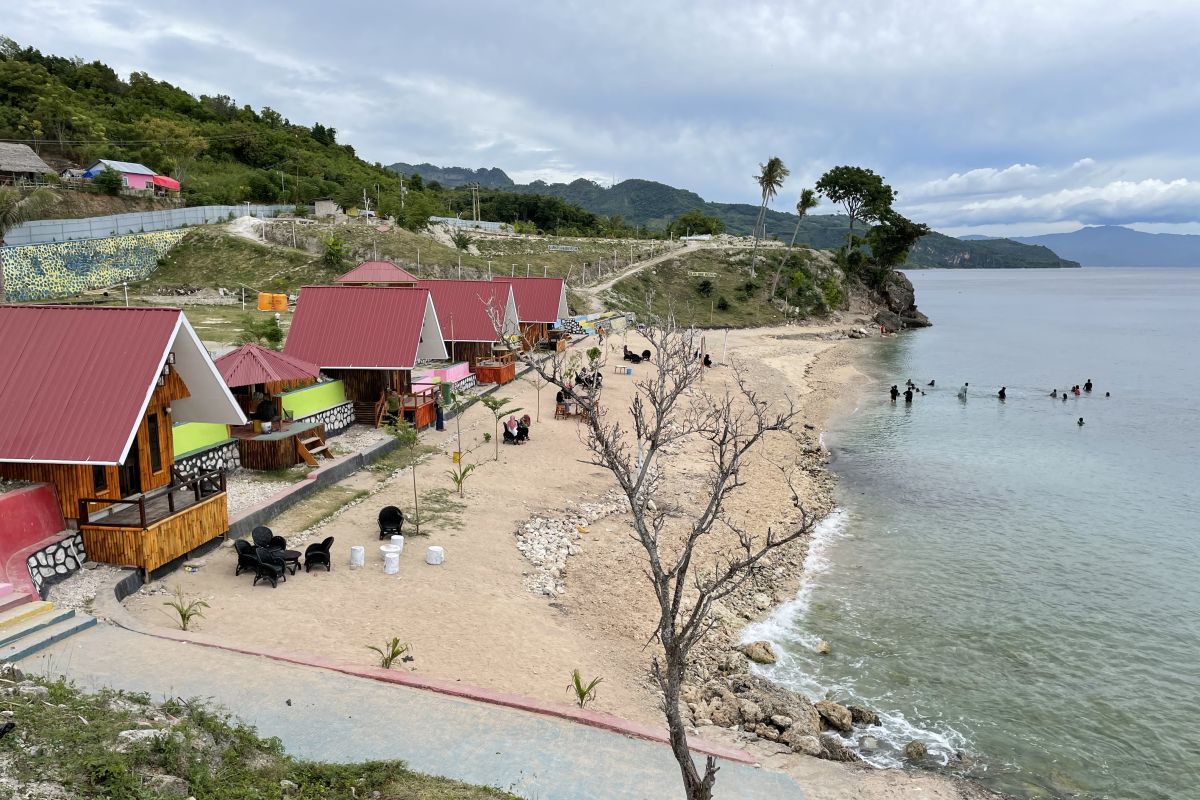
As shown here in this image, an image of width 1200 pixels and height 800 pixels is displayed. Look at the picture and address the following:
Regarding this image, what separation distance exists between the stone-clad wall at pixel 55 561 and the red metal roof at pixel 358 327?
1268 centimetres

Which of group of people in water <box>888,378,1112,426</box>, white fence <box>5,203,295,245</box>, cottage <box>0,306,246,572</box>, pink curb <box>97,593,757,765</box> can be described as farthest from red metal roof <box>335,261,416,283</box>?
group of people in water <box>888,378,1112,426</box>

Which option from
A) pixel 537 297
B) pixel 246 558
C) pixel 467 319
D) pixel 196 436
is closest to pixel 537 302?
pixel 537 297

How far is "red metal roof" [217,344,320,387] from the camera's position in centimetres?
1991

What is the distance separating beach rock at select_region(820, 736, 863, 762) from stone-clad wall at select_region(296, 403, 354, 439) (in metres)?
16.7

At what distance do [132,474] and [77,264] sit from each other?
44.8m

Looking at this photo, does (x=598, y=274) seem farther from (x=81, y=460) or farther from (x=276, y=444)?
(x=81, y=460)

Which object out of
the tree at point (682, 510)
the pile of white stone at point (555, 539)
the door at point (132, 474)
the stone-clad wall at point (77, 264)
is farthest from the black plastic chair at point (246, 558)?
the stone-clad wall at point (77, 264)

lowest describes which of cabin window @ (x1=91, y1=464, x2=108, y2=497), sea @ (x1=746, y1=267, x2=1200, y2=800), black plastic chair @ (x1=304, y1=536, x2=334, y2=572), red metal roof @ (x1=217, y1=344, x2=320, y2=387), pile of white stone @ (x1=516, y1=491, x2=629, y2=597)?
sea @ (x1=746, y1=267, x2=1200, y2=800)

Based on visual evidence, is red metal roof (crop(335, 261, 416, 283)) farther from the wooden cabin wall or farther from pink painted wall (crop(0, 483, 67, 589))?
pink painted wall (crop(0, 483, 67, 589))

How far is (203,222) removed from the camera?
62.8 meters

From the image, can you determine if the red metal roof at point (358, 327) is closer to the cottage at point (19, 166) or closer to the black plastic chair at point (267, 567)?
the black plastic chair at point (267, 567)

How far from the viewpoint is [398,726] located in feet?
29.8

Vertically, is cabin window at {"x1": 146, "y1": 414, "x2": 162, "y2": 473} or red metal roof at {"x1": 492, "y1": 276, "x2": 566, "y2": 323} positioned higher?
red metal roof at {"x1": 492, "y1": 276, "x2": 566, "y2": 323}

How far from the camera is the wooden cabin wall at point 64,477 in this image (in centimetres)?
1304
